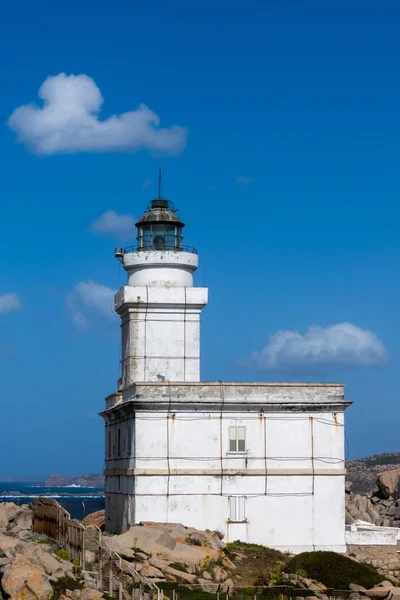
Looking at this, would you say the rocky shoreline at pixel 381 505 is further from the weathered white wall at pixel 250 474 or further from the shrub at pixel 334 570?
the shrub at pixel 334 570

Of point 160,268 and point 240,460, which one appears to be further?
point 160,268

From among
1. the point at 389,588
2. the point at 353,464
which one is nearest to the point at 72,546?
the point at 389,588

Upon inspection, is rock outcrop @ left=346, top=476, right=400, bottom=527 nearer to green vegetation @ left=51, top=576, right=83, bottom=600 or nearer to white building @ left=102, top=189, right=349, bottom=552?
white building @ left=102, top=189, right=349, bottom=552

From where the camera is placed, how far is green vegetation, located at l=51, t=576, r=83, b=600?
28.3 meters

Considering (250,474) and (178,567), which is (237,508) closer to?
(250,474)

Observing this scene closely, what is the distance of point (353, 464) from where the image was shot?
143m

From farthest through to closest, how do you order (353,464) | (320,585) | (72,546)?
(353,464)
(320,585)
(72,546)

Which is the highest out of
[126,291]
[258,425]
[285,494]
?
[126,291]

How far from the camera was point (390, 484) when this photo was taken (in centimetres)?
6675

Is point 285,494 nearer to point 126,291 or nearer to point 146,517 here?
point 146,517

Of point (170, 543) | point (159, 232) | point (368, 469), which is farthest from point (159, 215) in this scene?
point (368, 469)

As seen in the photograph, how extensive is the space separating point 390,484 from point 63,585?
41.0 meters

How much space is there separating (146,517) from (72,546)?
7494 millimetres

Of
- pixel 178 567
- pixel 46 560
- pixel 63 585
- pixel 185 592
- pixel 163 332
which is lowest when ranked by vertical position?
pixel 185 592
